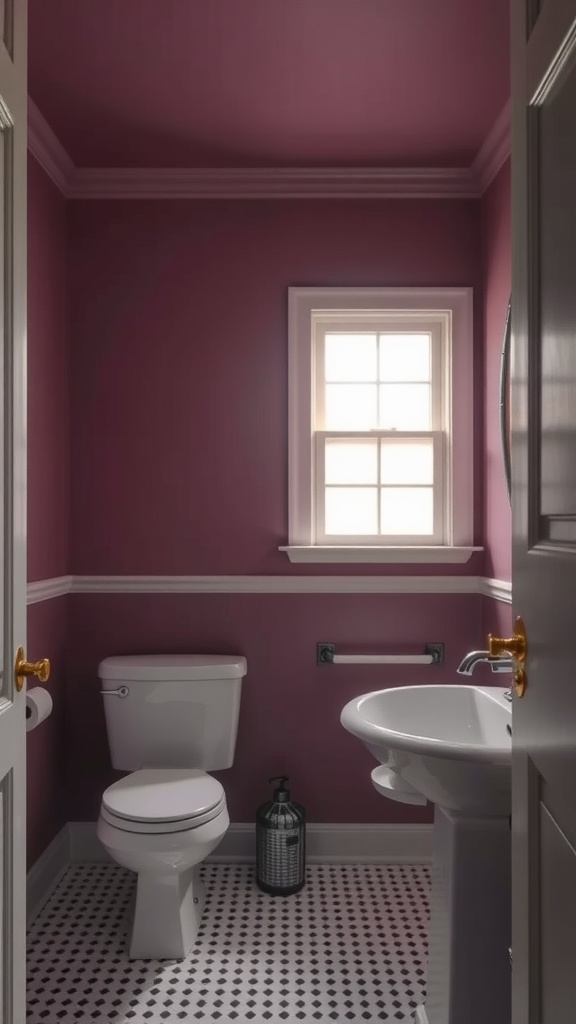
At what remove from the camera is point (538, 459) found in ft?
3.32

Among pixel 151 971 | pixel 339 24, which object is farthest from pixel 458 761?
pixel 339 24

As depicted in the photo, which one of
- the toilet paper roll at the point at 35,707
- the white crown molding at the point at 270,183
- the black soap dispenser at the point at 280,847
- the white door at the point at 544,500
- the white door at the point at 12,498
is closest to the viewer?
the white door at the point at 544,500

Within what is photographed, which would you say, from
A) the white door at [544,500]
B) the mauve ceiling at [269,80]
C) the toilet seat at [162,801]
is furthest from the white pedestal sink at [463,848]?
the mauve ceiling at [269,80]

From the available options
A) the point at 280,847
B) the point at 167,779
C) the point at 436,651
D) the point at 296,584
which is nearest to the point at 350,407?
the point at 296,584

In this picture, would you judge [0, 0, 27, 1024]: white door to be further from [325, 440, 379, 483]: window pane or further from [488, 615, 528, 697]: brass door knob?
[325, 440, 379, 483]: window pane

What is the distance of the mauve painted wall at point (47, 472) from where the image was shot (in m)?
2.43

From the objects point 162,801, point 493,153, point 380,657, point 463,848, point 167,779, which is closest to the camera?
point 463,848

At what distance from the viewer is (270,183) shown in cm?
275

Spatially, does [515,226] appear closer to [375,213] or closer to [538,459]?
[538,459]

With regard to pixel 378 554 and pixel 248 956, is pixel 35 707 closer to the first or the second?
pixel 248 956

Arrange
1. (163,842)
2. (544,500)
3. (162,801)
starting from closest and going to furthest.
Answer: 1. (544,500)
2. (163,842)
3. (162,801)

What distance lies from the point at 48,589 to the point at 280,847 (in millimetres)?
1194

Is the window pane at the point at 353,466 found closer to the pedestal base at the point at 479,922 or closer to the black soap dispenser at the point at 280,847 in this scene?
the black soap dispenser at the point at 280,847

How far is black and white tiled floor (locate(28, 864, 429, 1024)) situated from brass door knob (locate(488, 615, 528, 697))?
4.48ft
